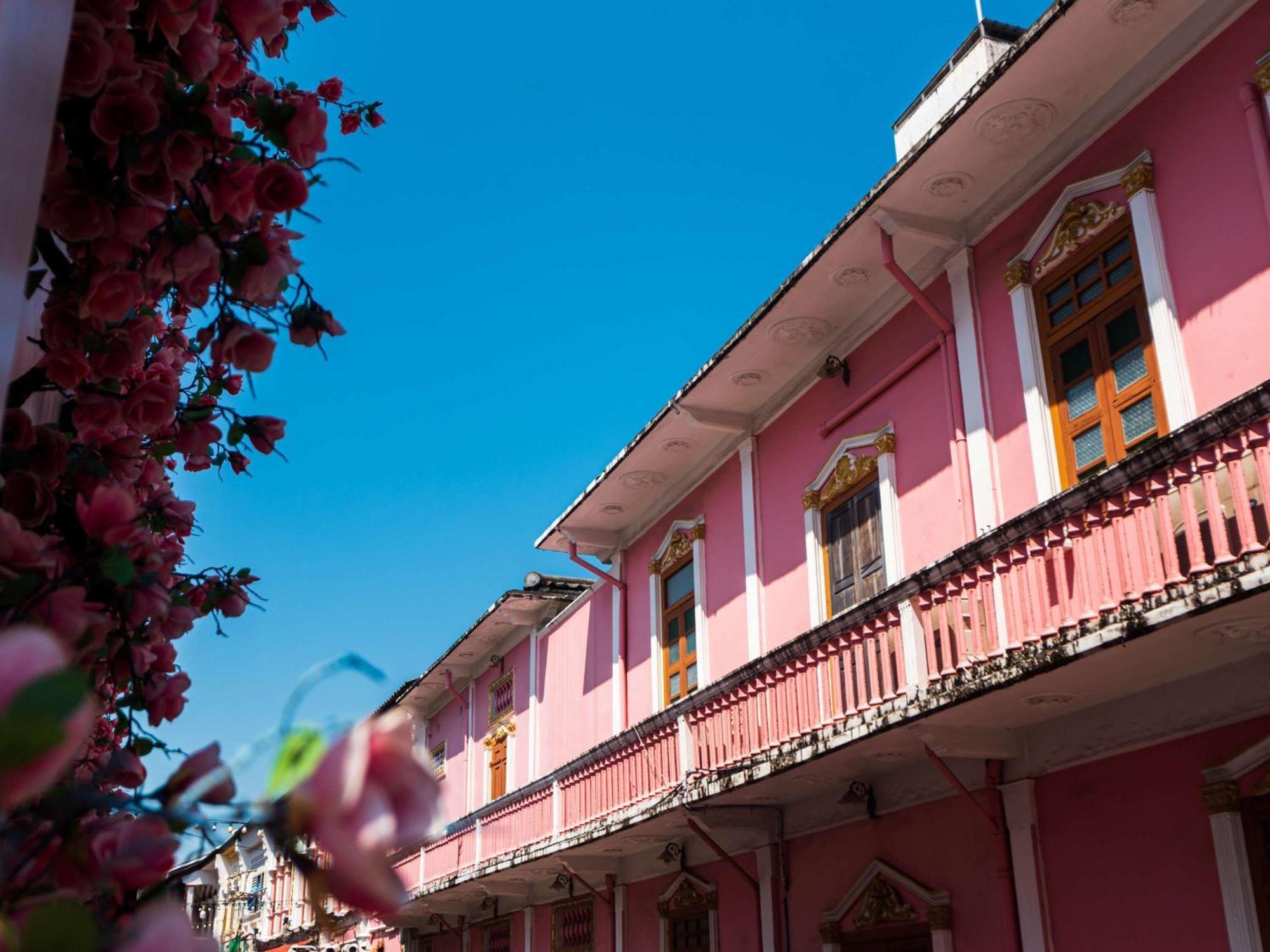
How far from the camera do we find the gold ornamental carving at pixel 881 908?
32.9ft

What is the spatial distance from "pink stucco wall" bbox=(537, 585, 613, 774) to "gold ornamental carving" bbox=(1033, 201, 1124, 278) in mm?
9068

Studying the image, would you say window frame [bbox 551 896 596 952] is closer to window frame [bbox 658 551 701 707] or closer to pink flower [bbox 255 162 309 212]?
window frame [bbox 658 551 701 707]

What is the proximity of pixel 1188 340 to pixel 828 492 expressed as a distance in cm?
444

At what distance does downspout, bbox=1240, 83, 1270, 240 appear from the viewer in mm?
7445

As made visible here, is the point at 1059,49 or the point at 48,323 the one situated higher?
the point at 1059,49

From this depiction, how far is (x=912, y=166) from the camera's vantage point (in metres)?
9.38

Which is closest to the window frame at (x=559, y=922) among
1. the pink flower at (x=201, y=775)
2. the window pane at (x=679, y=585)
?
the window pane at (x=679, y=585)

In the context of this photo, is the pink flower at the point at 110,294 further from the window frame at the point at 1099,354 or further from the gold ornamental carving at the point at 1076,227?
the gold ornamental carving at the point at 1076,227

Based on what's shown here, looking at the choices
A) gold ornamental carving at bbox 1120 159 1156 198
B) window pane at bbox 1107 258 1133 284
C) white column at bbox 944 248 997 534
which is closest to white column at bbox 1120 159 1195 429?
gold ornamental carving at bbox 1120 159 1156 198

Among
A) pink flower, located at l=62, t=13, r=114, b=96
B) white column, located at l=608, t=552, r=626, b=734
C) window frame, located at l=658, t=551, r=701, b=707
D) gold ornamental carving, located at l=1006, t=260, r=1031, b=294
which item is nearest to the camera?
pink flower, located at l=62, t=13, r=114, b=96

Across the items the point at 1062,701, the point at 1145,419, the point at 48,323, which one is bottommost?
the point at 48,323

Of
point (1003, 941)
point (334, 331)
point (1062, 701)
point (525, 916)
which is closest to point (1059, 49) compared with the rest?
point (1062, 701)

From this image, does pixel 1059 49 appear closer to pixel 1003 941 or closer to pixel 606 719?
pixel 1003 941

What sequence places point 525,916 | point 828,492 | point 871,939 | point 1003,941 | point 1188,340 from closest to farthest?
point 1188,340, point 1003,941, point 871,939, point 828,492, point 525,916
